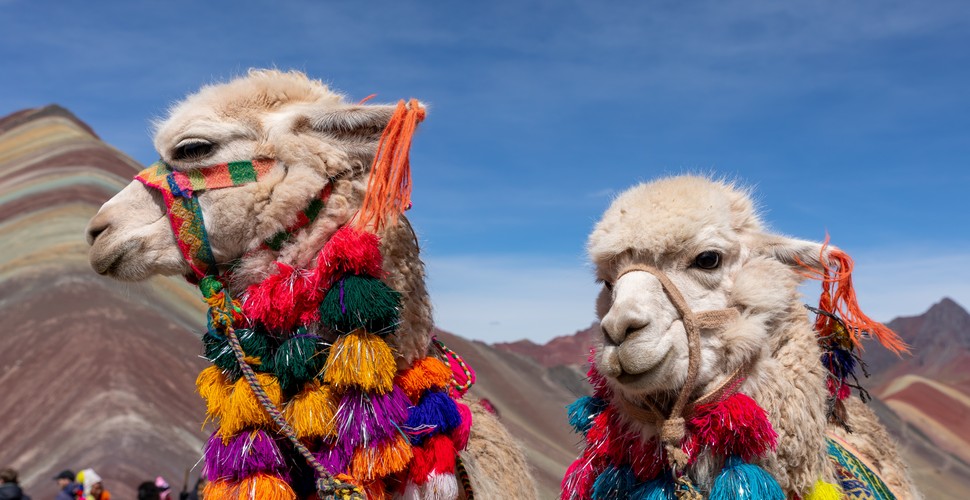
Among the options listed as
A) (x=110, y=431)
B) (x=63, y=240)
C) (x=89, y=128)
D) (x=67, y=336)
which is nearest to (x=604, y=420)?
(x=110, y=431)

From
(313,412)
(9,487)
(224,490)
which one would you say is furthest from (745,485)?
(9,487)

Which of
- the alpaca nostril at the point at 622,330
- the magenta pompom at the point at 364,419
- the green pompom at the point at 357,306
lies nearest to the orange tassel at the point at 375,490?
the magenta pompom at the point at 364,419

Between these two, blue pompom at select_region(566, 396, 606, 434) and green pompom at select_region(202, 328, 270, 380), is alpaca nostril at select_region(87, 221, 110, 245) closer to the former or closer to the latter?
green pompom at select_region(202, 328, 270, 380)

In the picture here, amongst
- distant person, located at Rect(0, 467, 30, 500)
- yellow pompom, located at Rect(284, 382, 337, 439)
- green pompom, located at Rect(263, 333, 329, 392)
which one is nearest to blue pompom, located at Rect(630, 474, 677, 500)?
yellow pompom, located at Rect(284, 382, 337, 439)

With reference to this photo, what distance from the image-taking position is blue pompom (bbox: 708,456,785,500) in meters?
2.31

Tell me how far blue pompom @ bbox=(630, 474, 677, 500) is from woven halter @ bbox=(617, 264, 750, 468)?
0.12 m

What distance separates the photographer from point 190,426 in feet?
30.3

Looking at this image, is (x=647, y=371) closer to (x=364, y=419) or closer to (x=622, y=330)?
(x=622, y=330)

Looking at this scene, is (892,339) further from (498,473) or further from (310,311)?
(310,311)

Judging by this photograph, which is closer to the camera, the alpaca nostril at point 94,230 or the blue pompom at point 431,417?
the blue pompom at point 431,417

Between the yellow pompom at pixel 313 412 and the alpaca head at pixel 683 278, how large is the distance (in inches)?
36.4

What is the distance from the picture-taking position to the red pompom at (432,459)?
2.74 m

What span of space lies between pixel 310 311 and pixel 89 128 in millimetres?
18065

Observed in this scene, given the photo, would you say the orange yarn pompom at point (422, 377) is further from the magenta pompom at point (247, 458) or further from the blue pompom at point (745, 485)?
the blue pompom at point (745, 485)
